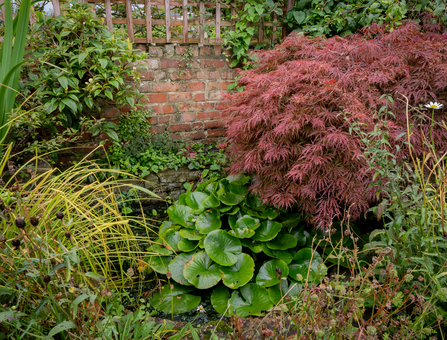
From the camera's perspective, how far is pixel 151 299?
70.1 inches

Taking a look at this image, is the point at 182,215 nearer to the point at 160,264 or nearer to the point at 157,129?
the point at 160,264

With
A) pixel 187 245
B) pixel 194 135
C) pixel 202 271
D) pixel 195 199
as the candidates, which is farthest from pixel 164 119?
pixel 202 271

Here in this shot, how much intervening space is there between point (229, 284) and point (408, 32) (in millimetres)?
2090

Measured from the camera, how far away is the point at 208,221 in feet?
7.02

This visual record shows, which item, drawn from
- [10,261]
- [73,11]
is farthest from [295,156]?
[73,11]

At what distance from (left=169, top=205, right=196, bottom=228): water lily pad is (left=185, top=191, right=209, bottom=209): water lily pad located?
0.05 meters

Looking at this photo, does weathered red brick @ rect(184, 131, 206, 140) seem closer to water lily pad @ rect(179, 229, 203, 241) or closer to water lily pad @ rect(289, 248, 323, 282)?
water lily pad @ rect(179, 229, 203, 241)

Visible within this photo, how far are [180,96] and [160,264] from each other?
1.92 meters

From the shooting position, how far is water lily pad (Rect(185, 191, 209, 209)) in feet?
7.52

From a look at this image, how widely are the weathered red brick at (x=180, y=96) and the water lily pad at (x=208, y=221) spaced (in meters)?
1.54

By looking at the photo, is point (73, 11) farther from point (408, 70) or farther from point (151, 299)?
point (408, 70)

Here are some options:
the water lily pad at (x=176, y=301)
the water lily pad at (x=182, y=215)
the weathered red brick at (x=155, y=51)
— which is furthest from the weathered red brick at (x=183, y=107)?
the water lily pad at (x=176, y=301)

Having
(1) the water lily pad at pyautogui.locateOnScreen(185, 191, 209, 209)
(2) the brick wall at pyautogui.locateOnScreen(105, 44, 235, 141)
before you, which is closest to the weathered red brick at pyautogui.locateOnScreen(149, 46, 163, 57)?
(2) the brick wall at pyautogui.locateOnScreen(105, 44, 235, 141)

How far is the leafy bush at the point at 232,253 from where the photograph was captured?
5.72ft
